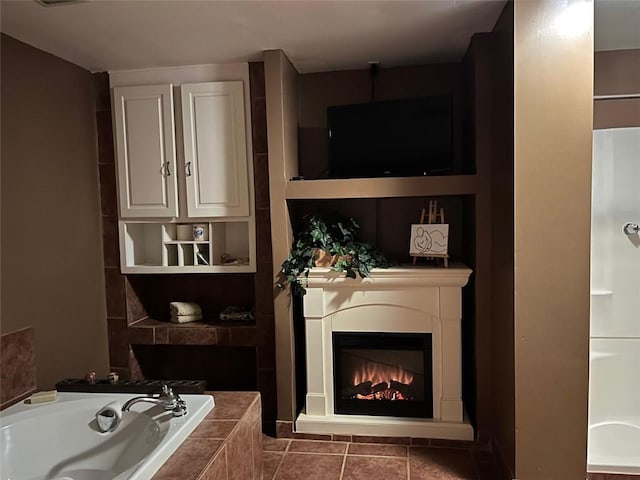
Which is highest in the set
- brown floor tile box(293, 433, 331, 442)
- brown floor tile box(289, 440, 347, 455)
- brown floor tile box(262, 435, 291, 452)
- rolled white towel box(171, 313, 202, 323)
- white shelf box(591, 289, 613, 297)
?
white shelf box(591, 289, 613, 297)

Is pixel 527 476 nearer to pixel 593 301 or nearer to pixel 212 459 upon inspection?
pixel 593 301

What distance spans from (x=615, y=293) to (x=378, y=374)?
4.53 feet

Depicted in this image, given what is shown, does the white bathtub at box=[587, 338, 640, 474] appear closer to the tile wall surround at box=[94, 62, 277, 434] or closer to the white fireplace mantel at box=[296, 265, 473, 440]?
the white fireplace mantel at box=[296, 265, 473, 440]

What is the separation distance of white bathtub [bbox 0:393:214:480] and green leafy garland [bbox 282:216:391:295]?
873 mm

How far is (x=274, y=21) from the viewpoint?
2.41 meters

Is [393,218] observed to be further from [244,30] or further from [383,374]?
[244,30]

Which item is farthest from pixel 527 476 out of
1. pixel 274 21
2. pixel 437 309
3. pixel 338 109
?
pixel 274 21

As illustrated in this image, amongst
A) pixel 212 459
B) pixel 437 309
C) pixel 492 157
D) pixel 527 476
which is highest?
pixel 492 157

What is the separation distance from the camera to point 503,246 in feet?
7.97

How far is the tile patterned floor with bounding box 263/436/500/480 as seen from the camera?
252cm

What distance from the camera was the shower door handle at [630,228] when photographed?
2.52 meters

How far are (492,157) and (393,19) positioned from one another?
35.5 inches

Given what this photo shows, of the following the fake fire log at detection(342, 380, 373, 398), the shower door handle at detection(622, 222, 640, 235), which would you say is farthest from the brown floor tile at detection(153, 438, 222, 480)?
the shower door handle at detection(622, 222, 640, 235)

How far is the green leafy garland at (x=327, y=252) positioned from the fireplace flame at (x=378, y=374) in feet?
2.01
